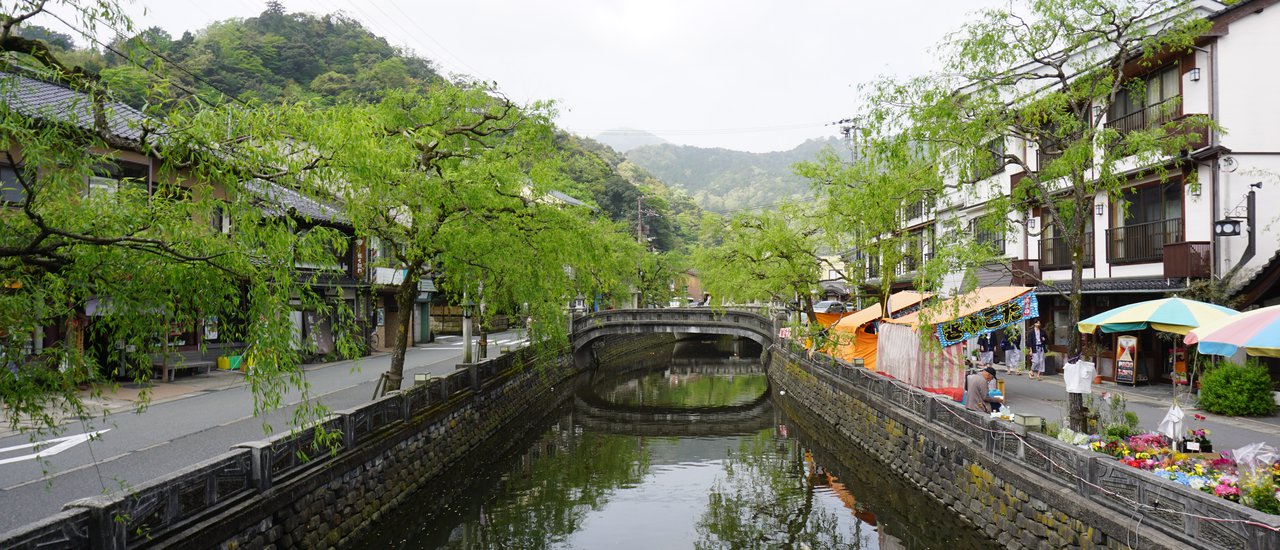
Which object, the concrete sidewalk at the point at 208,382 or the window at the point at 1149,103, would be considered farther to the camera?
the window at the point at 1149,103

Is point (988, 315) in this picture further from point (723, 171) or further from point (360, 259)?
point (723, 171)

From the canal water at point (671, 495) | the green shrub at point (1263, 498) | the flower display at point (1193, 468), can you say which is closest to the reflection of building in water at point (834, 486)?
the canal water at point (671, 495)

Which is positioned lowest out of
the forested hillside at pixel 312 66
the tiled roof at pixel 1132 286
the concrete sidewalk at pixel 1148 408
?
the concrete sidewalk at pixel 1148 408

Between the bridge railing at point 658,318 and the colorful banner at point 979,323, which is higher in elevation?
the colorful banner at point 979,323

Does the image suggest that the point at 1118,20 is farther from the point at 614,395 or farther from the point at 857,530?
the point at 614,395

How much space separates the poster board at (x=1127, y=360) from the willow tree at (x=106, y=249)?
2172 cm

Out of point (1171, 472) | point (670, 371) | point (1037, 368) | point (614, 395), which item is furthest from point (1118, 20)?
point (670, 371)

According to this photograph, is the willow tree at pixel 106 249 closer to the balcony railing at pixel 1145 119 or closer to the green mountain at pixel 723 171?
the balcony railing at pixel 1145 119

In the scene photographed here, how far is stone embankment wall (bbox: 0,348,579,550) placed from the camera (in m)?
7.27

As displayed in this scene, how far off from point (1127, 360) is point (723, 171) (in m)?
149

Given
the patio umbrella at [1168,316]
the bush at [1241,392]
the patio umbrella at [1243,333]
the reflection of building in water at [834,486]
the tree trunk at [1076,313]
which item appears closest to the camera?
the patio umbrella at [1243,333]

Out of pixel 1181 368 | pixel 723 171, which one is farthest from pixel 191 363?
pixel 723 171

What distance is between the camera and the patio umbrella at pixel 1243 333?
902 cm

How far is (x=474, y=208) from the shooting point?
49.8ft
